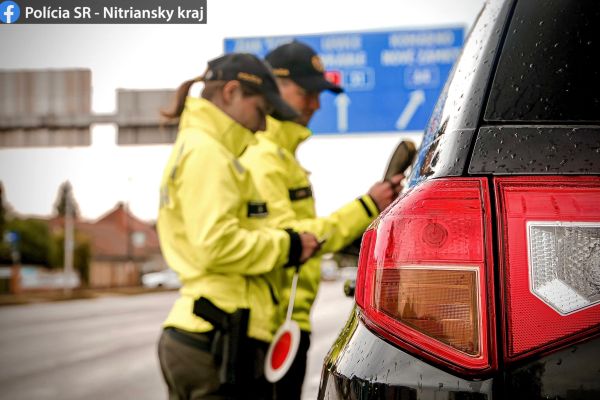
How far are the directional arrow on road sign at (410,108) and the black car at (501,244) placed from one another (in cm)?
781

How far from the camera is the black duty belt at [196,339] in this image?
8.37 feet

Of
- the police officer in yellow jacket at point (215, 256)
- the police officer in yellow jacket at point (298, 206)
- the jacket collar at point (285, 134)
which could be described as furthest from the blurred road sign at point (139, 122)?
the police officer in yellow jacket at point (215, 256)

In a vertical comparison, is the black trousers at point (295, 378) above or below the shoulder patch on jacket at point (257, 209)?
below

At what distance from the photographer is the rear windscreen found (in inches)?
47.5

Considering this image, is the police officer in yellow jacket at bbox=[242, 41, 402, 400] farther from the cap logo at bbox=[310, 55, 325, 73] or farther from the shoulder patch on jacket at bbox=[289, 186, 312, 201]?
the cap logo at bbox=[310, 55, 325, 73]

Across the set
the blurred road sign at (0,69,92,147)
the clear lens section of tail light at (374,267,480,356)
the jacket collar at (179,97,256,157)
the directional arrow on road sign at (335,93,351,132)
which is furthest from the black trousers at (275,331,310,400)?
the directional arrow on road sign at (335,93,351,132)

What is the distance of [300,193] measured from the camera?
10.3 feet

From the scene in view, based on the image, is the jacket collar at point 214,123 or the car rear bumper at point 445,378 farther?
the jacket collar at point 214,123

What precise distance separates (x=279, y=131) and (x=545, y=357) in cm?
224

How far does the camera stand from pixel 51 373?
31.3ft

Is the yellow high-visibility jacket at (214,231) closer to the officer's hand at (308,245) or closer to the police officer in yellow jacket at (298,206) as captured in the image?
the officer's hand at (308,245)

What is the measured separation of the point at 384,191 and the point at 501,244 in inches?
71.2

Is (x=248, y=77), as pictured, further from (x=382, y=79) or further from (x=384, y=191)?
(x=382, y=79)

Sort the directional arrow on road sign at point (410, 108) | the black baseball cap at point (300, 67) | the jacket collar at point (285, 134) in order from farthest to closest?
1. the directional arrow on road sign at point (410, 108)
2. the black baseball cap at point (300, 67)
3. the jacket collar at point (285, 134)
